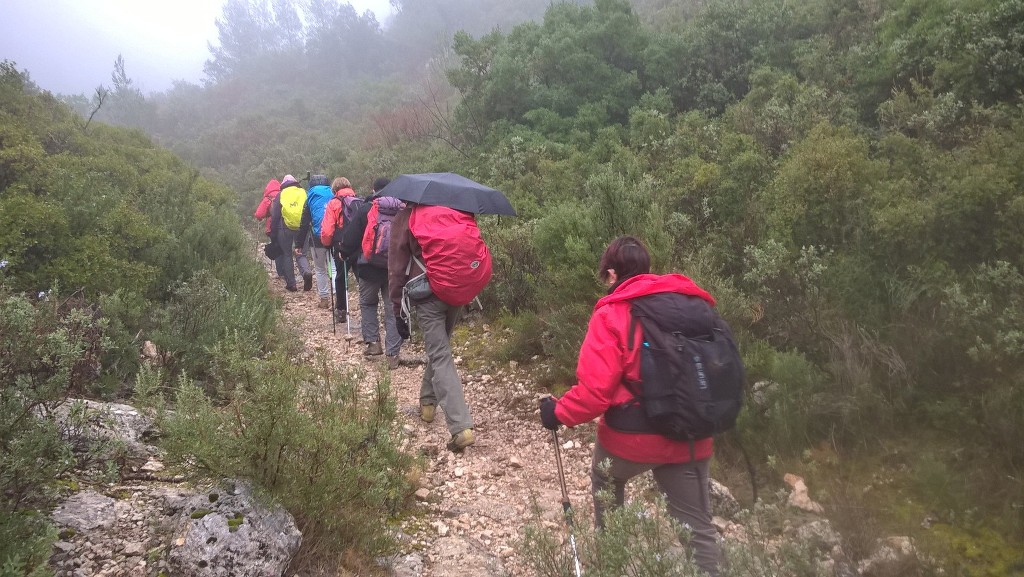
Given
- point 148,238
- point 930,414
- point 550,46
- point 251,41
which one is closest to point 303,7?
point 251,41

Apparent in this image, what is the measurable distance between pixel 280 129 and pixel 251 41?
40456mm

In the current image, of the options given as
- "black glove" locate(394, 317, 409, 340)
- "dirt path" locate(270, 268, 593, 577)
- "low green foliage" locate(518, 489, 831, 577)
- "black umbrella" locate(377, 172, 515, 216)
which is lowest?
"dirt path" locate(270, 268, 593, 577)

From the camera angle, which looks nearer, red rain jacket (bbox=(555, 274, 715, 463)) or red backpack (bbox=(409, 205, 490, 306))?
red rain jacket (bbox=(555, 274, 715, 463))

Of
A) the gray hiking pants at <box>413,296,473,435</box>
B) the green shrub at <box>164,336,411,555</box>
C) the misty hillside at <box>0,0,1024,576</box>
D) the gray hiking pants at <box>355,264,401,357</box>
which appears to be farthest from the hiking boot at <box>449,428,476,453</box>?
the gray hiking pants at <box>355,264,401,357</box>

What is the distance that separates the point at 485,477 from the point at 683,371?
7.78 feet

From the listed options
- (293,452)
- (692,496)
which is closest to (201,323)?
(293,452)

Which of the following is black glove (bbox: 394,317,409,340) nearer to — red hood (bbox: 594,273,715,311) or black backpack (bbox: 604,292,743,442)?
red hood (bbox: 594,273,715,311)

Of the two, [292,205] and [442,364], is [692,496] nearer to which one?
[442,364]

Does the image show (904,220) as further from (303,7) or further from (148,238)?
(303,7)

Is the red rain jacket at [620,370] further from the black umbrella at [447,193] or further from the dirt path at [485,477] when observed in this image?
the black umbrella at [447,193]

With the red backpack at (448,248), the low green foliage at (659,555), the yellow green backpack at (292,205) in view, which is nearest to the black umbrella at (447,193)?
the red backpack at (448,248)

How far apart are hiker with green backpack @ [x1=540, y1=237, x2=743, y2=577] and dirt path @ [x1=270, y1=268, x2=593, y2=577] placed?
1.50 feet

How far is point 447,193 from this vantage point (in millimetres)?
4402

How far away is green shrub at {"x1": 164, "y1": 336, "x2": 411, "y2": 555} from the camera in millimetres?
2732
